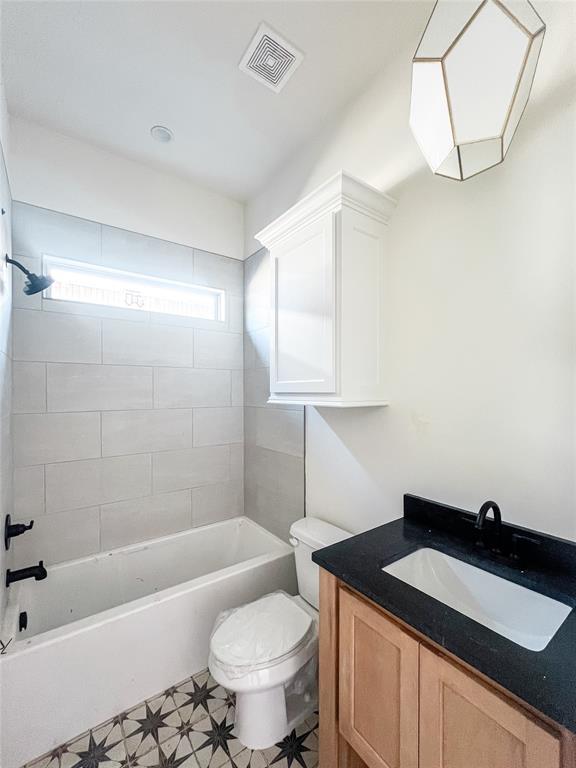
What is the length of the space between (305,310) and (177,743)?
1883 millimetres

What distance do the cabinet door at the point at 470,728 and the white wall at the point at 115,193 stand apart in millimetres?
2555

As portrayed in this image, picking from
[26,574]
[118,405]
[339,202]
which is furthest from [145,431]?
[339,202]

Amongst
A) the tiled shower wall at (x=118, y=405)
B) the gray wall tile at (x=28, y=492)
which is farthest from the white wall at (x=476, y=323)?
the gray wall tile at (x=28, y=492)

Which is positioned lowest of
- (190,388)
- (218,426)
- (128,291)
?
(218,426)

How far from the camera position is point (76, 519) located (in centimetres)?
192

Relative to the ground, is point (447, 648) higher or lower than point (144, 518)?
higher

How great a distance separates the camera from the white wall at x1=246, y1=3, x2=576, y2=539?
101 cm

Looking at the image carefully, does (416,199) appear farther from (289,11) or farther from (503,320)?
(289,11)

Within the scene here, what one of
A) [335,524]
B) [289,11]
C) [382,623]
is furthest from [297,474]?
[289,11]

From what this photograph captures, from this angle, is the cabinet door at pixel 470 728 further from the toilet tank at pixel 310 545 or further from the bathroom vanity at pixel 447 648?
the toilet tank at pixel 310 545

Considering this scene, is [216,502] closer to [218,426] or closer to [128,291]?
[218,426]

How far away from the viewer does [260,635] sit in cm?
131

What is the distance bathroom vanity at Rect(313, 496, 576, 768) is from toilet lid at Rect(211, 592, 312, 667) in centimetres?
25

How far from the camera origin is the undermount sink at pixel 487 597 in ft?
2.85
